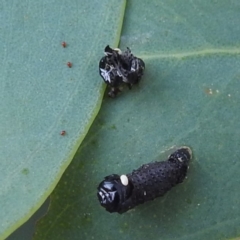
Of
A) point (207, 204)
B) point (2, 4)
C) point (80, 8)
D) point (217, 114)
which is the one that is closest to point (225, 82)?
point (217, 114)

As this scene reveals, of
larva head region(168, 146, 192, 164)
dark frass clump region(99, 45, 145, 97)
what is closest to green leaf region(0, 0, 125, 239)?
dark frass clump region(99, 45, 145, 97)

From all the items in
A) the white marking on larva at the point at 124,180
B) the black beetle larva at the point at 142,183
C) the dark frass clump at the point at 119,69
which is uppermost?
the dark frass clump at the point at 119,69

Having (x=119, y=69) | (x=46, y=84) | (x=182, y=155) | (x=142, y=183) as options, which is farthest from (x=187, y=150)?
(x=46, y=84)

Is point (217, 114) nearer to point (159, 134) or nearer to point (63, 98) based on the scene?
point (159, 134)

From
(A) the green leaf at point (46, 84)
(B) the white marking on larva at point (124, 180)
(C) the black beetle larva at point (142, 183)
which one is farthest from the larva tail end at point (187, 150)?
(A) the green leaf at point (46, 84)

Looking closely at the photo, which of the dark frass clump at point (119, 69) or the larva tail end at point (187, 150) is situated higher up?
the dark frass clump at point (119, 69)

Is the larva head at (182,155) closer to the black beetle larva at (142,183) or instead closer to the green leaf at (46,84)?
the black beetle larva at (142,183)

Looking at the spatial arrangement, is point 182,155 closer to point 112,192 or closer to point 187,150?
point 187,150
